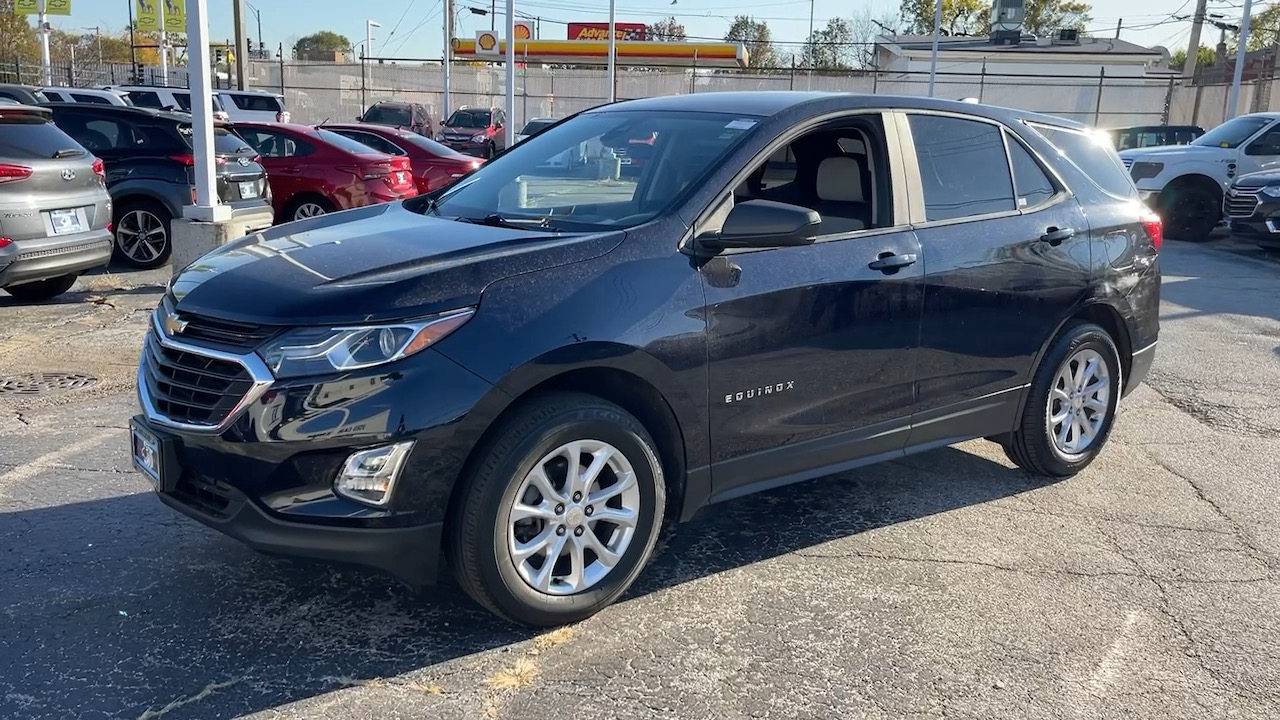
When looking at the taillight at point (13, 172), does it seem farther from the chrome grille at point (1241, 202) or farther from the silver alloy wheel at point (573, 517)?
the chrome grille at point (1241, 202)

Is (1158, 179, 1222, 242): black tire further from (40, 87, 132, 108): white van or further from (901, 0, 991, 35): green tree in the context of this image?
(901, 0, 991, 35): green tree

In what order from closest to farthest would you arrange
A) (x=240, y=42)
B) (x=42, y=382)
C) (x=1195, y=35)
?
1. (x=42, y=382)
2. (x=240, y=42)
3. (x=1195, y=35)

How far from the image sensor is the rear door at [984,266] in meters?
4.55

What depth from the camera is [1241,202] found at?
46.7 feet

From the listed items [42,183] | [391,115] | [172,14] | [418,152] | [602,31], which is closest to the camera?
[42,183]

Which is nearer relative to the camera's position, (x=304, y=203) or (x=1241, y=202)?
(x=304, y=203)

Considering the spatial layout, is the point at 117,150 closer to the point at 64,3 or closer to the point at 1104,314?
the point at 1104,314

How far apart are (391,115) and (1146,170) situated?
70.4 feet

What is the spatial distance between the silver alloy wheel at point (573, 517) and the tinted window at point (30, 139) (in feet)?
20.4

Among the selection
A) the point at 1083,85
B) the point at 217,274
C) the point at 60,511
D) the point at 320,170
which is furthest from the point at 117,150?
the point at 1083,85

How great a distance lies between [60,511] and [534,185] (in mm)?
2432

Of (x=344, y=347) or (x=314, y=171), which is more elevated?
(x=344, y=347)

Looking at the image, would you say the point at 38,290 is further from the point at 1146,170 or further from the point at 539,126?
the point at 1146,170

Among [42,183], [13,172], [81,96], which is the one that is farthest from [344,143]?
[81,96]
